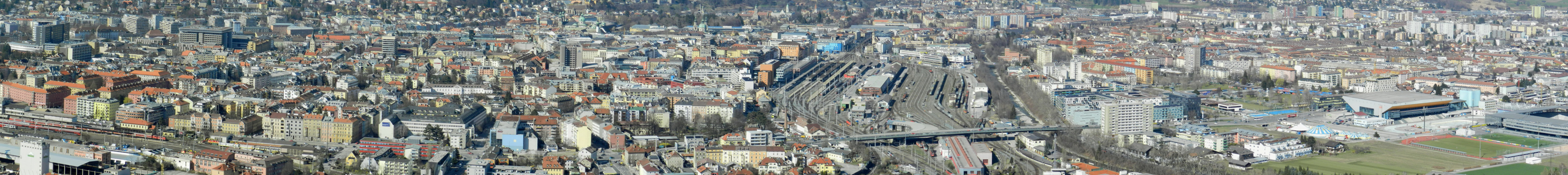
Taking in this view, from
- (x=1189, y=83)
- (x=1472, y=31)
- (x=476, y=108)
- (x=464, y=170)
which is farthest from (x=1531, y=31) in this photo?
(x=464, y=170)

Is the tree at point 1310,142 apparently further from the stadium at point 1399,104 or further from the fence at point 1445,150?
the stadium at point 1399,104

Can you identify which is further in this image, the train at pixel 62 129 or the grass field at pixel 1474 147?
the grass field at pixel 1474 147

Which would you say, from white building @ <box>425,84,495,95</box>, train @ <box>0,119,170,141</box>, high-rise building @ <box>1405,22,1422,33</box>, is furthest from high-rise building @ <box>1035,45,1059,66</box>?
train @ <box>0,119,170,141</box>

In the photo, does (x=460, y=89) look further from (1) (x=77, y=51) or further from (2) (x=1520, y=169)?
(2) (x=1520, y=169)

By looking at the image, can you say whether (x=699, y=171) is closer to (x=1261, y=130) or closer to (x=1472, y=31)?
(x=1261, y=130)

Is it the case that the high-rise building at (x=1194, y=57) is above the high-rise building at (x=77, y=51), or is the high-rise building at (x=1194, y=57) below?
above

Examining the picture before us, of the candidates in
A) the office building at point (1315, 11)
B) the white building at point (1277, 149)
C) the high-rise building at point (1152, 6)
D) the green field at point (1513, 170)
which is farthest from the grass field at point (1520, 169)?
the high-rise building at point (1152, 6)
